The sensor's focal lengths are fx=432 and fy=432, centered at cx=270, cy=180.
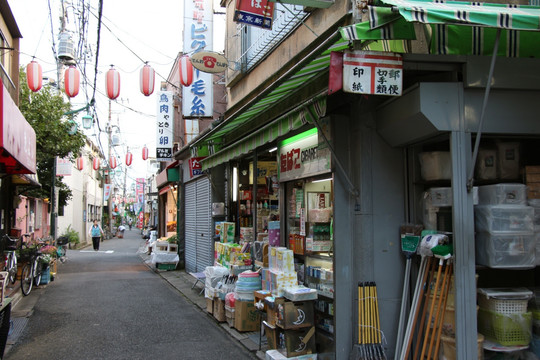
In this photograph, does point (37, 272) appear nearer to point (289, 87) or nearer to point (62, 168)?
point (62, 168)

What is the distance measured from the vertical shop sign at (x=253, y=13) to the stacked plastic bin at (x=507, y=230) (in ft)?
15.5

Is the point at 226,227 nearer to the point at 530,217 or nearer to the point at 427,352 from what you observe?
the point at 427,352

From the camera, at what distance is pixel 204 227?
14.2m

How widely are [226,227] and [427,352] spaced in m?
6.75

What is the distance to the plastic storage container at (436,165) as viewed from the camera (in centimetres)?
533

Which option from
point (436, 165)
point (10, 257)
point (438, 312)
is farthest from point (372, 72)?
point (10, 257)

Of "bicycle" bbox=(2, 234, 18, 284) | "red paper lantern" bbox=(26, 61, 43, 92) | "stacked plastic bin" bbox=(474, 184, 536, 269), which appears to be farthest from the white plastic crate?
"bicycle" bbox=(2, 234, 18, 284)

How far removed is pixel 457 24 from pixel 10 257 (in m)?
11.9

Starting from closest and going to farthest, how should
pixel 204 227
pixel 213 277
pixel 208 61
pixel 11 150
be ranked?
pixel 11 150, pixel 213 277, pixel 208 61, pixel 204 227

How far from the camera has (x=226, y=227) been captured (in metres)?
11.2

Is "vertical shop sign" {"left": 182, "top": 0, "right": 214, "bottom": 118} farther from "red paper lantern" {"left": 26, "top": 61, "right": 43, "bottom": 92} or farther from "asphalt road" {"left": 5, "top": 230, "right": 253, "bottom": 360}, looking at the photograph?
"asphalt road" {"left": 5, "top": 230, "right": 253, "bottom": 360}

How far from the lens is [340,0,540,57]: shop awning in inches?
146

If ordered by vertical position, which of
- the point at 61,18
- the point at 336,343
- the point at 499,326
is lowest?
the point at 336,343

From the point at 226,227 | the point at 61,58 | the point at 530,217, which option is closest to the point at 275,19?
the point at 226,227
